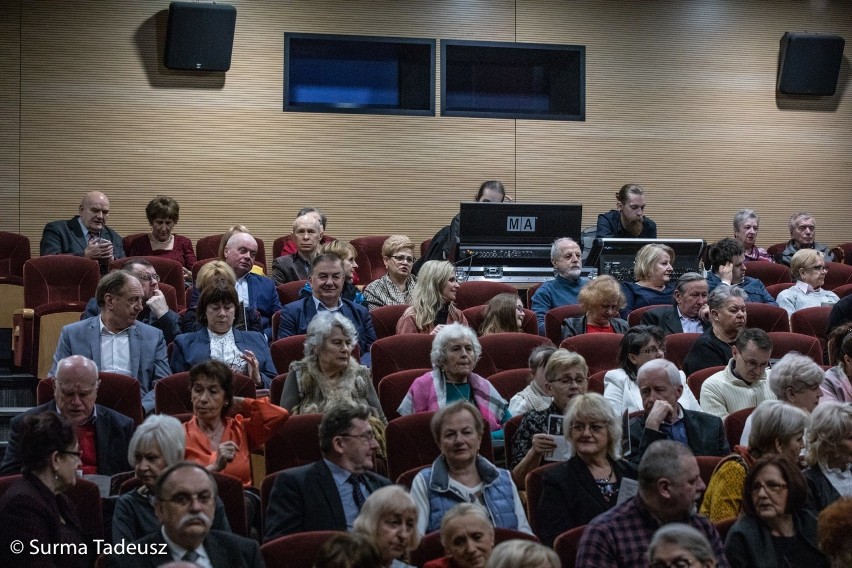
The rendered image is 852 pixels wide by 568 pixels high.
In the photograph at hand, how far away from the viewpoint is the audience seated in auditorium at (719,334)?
5184mm

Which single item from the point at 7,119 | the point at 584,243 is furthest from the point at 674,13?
the point at 7,119

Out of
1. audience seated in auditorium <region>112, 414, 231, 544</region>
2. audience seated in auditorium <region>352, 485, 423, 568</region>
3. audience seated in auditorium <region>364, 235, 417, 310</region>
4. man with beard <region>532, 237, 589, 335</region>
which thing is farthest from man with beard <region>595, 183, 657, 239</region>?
audience seated in auditorium <region>352, 485, 423, 568</region>

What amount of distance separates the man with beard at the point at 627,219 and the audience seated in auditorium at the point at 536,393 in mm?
3011

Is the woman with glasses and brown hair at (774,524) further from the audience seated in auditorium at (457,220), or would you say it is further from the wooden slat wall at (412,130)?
the wooden slat wall at (412,130)

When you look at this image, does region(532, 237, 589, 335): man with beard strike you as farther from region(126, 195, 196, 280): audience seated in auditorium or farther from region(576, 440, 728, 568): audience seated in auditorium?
region(576, 440, 728, 568): audience seated in auditorium

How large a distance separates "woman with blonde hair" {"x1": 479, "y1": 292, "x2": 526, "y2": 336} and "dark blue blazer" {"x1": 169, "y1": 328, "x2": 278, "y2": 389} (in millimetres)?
996

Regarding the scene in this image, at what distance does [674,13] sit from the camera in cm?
871

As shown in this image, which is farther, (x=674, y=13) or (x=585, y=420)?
(x=674, y=13)

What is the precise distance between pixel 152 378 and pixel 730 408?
2278mm

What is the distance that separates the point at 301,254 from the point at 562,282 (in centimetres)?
150

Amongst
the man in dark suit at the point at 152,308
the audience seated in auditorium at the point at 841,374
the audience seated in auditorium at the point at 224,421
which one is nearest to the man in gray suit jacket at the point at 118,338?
the man in dark suit at the point at 152,308

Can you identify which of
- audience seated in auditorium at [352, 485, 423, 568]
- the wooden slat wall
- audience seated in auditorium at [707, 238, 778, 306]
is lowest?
audience seated in auditorium at [352, 485, 423, 568]

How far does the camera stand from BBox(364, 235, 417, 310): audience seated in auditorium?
6145 mm

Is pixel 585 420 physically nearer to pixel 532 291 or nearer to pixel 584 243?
pixel 532 291
